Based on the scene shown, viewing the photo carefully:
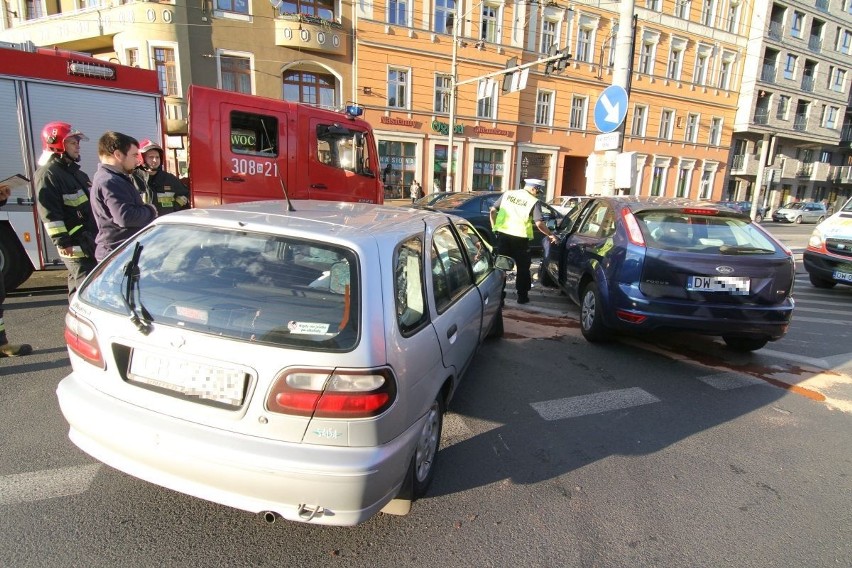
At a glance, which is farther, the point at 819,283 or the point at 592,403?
the point at 819,283

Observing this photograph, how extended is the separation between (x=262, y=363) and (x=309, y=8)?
74.8 ft

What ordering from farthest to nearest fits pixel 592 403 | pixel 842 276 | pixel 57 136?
pixel 842 276, pixel 57 136, pixel 592 403

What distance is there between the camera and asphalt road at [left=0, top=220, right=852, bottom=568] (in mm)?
2092

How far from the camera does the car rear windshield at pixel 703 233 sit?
4306 mm

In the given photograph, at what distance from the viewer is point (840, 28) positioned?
3775cm

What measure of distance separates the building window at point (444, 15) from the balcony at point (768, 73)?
25.8 m

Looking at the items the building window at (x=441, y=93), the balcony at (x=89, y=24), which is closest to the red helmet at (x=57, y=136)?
the balcony at (x=89, y=24)

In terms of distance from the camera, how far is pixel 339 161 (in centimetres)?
737

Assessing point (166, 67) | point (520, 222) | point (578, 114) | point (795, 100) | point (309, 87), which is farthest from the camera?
point (795, 100)

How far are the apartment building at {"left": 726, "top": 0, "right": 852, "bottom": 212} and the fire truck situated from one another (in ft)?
123

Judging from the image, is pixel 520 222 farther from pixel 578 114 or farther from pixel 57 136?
pixel 578 114

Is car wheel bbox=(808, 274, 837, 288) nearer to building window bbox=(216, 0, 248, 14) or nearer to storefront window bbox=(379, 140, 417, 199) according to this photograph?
storefront window bbox=(379, 140, 417, 199)

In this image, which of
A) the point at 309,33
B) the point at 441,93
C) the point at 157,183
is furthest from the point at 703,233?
the point at 441,93

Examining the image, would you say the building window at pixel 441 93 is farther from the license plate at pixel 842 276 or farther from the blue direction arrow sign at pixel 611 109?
the license plate at pixel 842 276
